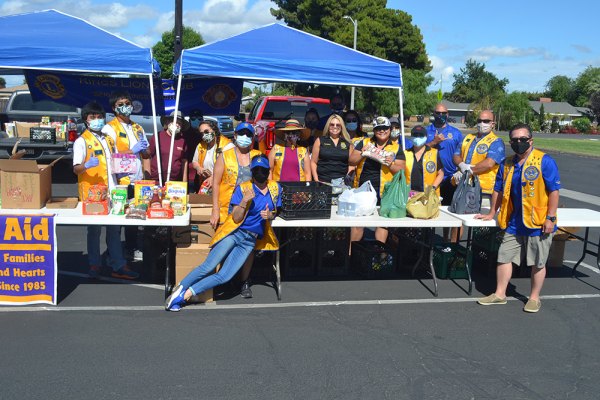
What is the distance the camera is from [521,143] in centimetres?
575

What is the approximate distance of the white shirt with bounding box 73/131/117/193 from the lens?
609 cm

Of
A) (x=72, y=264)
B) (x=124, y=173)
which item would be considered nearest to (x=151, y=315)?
(x=124, y=173)

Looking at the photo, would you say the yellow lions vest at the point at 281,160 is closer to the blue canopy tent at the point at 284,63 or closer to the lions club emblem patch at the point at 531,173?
the blue canopy tent at the point at 284,63

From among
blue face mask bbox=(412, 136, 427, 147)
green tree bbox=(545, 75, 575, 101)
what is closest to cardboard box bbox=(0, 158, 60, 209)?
blue face mask bbox=(412, 136, 427, 147)

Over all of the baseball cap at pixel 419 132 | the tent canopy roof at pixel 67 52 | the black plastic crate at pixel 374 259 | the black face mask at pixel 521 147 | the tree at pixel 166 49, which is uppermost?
the tree at pixel 166 49

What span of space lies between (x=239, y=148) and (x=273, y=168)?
3.47 feet

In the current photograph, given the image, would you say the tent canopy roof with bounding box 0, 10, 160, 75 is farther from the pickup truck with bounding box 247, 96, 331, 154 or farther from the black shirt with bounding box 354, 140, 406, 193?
the pickup truck with bounding box 247, 96, 331, 154

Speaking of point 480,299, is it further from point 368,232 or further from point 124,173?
point 124,173

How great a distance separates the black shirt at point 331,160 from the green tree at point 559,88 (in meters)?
127

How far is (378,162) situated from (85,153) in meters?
3.25

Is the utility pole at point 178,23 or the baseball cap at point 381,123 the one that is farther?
the utility pole at point 178,23

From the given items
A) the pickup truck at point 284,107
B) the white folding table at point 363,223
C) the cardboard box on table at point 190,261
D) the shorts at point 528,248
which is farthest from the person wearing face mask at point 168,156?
the pickup truck at point 284,107

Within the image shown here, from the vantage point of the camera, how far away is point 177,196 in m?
6.01

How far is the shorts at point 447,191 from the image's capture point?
816cm
